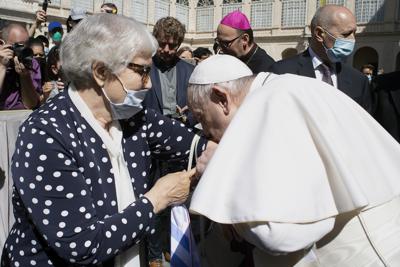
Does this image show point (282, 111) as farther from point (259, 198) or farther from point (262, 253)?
point (262, 253)

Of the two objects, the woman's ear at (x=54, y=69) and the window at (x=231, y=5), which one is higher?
the window at (x=231, y=5)

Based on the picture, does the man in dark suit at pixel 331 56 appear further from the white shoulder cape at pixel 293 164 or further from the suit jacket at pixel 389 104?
the white shoulder cape at pixel 293 164

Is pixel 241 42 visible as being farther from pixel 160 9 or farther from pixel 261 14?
pixel 160 9

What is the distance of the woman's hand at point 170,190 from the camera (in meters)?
1.85

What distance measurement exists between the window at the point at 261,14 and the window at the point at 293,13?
1236 mm

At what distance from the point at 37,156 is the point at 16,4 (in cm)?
2188

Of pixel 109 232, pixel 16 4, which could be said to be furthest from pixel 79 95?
pixel 16 4

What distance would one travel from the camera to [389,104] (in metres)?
3.19

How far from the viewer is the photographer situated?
350 centimetres

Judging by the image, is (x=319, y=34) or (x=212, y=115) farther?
(x=319, y=34)

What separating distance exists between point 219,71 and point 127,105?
1.39 ft

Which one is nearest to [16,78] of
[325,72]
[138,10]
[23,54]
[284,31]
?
[23,54]

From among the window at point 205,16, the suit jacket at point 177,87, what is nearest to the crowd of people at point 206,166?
the suit jacket at point 177,87

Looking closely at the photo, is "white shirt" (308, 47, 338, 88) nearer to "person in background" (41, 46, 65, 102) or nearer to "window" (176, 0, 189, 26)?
"person in background" (41, 46, 65, 102)
